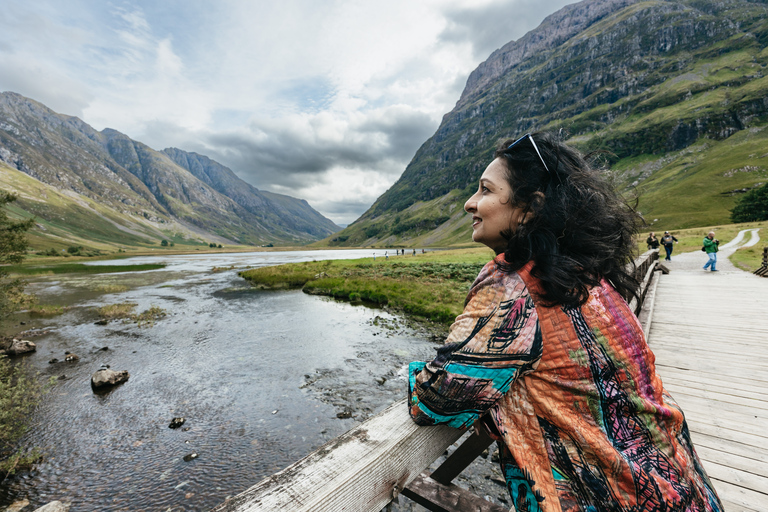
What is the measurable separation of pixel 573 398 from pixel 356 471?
1176mm

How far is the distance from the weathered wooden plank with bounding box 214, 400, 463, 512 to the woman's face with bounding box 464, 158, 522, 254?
1311 mm

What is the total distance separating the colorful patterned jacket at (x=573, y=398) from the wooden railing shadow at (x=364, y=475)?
1.32 ft

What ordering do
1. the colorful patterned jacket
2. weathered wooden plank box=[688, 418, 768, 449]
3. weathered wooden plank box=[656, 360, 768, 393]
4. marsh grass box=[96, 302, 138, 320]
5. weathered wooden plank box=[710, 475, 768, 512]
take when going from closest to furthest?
the colorful patterned jacket
weathered wooden plank box=[710, 475, 768, 512]
weathered wooden plank box=[688, 418, 768, 449]
weathered wooden plank box=[656, 360, 768, 393]
marsh grass box=[96, 302, 138, 320]

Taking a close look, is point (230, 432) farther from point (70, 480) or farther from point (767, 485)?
point (767, 485)

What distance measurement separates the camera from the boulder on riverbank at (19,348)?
14766 mm

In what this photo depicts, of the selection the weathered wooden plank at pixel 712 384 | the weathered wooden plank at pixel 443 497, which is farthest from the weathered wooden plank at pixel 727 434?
the weathered wooden plank at pixel 443 497

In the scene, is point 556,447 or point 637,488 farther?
point 556,447

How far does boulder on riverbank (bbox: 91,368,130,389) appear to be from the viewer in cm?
1146

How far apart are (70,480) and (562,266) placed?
37.5 feet

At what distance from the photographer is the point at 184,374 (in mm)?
12703

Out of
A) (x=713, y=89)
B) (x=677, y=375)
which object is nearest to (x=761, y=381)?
(x=677, y=375)

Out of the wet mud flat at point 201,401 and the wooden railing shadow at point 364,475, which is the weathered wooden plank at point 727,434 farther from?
the wooden railing shadow at point 364,475

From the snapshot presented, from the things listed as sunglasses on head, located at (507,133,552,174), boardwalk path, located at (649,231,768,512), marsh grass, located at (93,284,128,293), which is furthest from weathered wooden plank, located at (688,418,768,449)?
marsh grass, located at (93,284,128,293)

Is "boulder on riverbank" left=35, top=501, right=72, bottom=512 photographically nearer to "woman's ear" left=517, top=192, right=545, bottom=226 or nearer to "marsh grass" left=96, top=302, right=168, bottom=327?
"woman's ear" left=517, top=192, right=545, bottom=226
